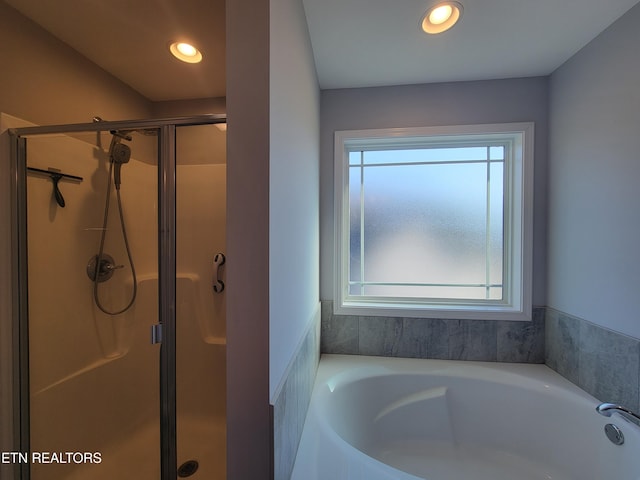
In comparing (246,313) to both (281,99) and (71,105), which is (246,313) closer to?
(281,99)

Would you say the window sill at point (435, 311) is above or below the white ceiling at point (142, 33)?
below

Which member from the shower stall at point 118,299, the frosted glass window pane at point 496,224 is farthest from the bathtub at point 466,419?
the shower stall at point 118,299

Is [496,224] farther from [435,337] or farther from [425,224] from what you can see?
[435,337]

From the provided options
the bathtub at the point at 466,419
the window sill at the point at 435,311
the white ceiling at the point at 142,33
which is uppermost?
the white ceiling at the point at 142,33

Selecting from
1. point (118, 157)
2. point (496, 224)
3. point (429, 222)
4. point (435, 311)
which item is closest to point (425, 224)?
point (429, 222)

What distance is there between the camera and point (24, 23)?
3.71 feet

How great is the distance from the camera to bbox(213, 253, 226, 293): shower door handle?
1.59 m

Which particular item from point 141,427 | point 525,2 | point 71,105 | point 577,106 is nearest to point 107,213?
point 71,105

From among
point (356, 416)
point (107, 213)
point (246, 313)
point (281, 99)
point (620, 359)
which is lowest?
point (356, 416)

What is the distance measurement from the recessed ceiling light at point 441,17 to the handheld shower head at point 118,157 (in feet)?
5.18

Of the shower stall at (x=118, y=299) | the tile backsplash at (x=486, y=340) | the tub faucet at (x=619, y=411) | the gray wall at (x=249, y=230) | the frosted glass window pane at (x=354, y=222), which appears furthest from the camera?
the frosted glass window pane at (x=354, y=222)

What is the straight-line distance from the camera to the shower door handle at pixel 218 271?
5.22ft

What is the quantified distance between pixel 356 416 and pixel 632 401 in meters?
1.24

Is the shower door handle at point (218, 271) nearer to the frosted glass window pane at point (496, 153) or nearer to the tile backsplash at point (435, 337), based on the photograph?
the tile backsplash at point (435, 337)
